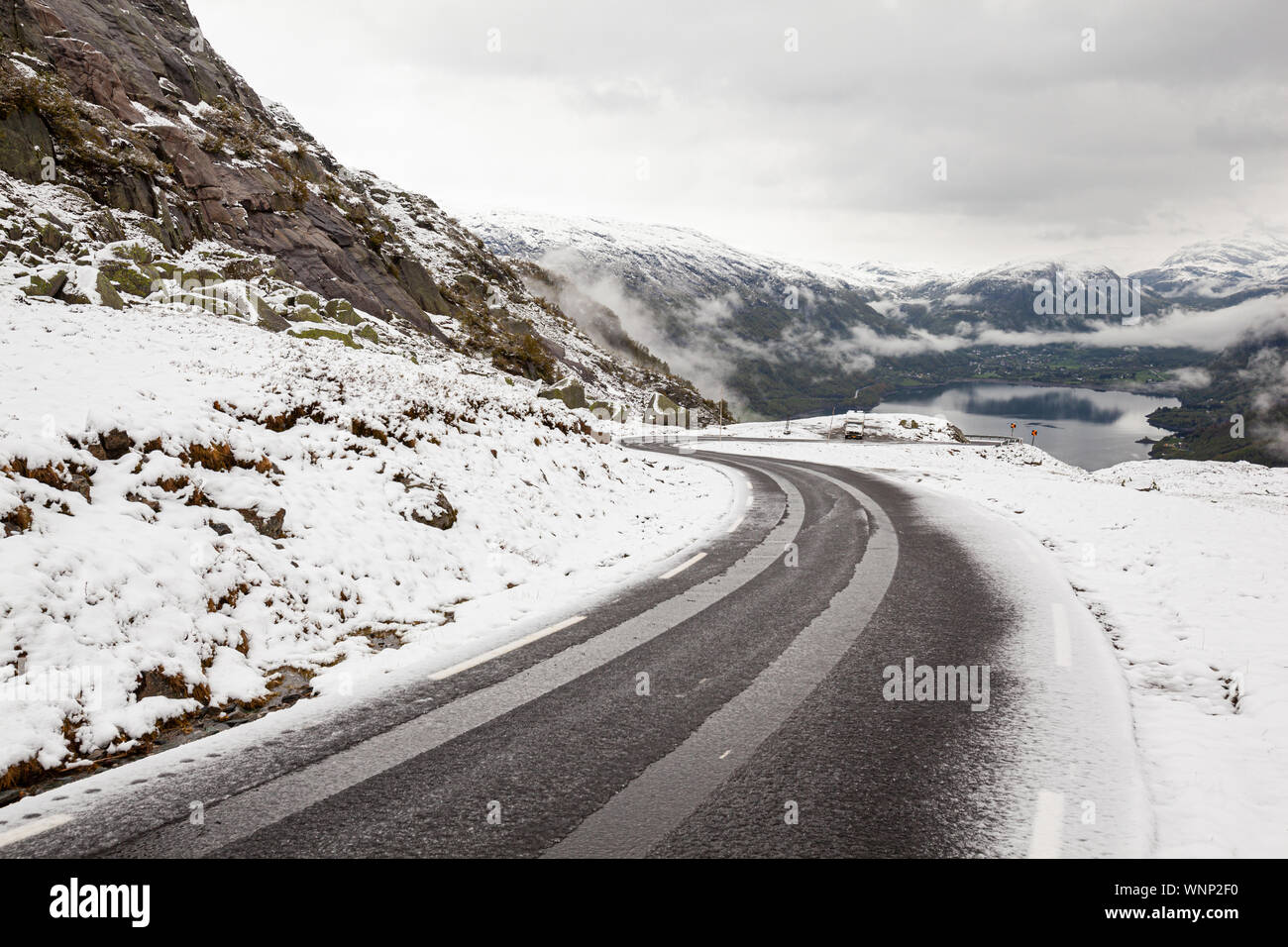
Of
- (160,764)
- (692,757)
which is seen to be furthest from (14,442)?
(692,757)

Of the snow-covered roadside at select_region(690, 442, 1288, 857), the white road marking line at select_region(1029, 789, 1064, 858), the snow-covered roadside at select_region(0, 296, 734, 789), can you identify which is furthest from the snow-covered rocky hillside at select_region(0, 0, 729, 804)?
the snow-covered roadside at select_region(690, 442, 1288, 857)

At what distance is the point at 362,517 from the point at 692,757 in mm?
6401

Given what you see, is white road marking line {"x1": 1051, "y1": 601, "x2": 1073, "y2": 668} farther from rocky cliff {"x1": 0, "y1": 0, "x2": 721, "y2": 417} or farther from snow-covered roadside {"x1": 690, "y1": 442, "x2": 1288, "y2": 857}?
rocky cliff {"x1": 0, "y1": 0, "x2": 721, "y2": 417}

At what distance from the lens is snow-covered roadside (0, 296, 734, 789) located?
17.0 feet

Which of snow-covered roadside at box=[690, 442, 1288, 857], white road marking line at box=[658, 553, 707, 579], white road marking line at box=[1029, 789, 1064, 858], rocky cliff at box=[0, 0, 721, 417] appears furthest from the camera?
rocky cliff at box=[0, 0, 721, 417]

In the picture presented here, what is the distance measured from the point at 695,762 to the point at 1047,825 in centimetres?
207

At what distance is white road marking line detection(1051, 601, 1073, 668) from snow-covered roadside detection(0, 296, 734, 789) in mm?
5359

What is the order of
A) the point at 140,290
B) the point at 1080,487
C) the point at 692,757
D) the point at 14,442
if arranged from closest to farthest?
the point at 692,757, the point at 14,442, the point at 1080,487, the point at 140,290

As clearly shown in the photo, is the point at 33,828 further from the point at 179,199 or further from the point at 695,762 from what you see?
the point at 179,199

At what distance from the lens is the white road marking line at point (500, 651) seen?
233 inches

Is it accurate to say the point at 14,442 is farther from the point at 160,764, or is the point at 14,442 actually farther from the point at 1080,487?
the point at 1080,487

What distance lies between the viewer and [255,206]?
34656 millimetres

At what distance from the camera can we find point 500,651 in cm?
643
